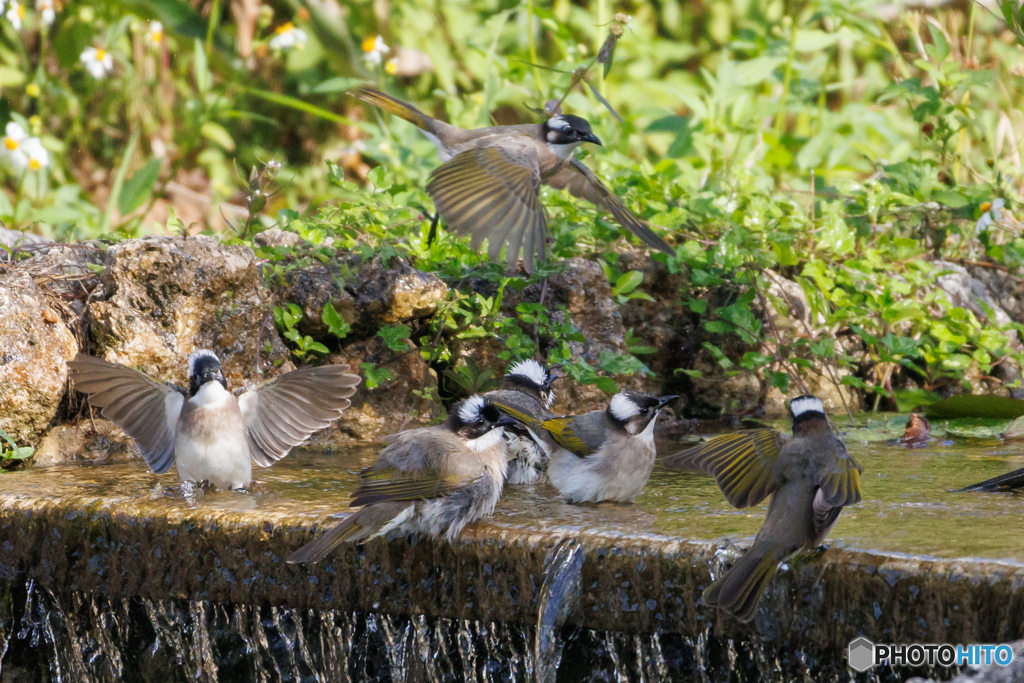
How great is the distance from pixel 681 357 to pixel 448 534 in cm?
275

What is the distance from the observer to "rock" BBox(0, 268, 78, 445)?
157 inches

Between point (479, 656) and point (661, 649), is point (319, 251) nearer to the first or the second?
point (479, 656)

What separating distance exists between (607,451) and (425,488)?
69 centimetres

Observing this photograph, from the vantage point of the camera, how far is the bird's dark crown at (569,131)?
16.0 ft

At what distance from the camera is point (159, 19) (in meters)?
8.82

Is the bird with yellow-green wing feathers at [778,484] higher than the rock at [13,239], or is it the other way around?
the rock at [13,239]

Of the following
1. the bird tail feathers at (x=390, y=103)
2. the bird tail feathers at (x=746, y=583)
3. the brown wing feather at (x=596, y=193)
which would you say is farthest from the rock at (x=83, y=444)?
the bird tail feathers at (x=746, y=583)

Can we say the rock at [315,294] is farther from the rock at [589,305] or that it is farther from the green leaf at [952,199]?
the green leaf at [952,199]

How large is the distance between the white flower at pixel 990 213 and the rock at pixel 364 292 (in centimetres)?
280

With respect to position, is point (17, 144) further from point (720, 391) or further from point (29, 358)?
point (720, 391)

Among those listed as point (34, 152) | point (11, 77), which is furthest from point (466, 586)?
point (11, 77)

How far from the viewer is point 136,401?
12.5ft

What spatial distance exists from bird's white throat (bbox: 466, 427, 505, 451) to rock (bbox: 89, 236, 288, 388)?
→ 1.49m

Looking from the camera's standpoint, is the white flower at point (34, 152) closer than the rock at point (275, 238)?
No
